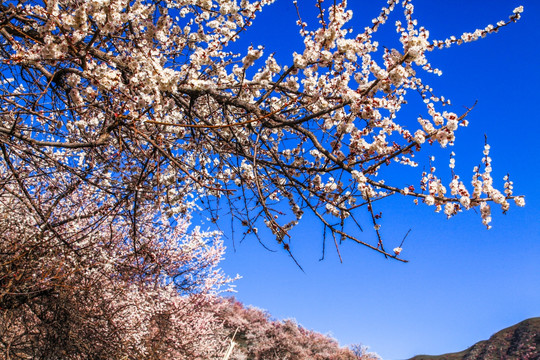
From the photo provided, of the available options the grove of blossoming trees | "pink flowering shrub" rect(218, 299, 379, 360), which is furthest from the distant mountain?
the grove of blossoming trees

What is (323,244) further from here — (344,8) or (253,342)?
(253,342)

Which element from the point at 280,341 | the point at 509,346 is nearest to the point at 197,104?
the point at 280,341

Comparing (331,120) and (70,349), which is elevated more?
(331,120)

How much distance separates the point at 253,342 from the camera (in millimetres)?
21438

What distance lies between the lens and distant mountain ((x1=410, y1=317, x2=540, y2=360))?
2308 centimetres

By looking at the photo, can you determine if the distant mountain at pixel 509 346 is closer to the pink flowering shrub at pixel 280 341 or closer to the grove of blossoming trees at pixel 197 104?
the pink flowering shrub at pixel 280 341

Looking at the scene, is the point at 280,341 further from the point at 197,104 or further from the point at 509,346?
the point at 197,104

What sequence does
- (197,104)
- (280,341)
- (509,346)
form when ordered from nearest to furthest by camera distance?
(197,104)
(280,341)
(509,346)

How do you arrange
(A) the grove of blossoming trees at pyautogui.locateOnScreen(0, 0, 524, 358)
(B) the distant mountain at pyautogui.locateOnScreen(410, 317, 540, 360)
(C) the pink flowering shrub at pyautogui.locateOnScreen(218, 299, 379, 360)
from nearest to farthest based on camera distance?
(A) the grove of blossoming trees at pyautogui.locateOnScreen(0, 0, 524, 358) → (C) the pink flowering shrub at pyautogui.locateOnScreen(218, 299, 379, 360) → (B) the distant mountain at pyautogui.locateOnScreen(410, 317, 540, 360)

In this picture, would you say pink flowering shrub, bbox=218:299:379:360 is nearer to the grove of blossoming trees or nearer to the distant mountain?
the distant mountain

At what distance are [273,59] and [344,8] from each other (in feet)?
2.99

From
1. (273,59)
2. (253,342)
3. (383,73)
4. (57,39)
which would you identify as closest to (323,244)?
(383,73)

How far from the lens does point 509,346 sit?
24.8m

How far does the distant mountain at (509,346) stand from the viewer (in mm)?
23078
